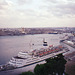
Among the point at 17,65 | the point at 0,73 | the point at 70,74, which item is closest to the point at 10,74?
the point at 0,73

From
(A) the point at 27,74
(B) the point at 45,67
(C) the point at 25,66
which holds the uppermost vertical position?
(B) the point at 45,67

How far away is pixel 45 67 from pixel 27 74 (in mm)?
297

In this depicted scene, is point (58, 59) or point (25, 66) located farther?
point (25, 66)

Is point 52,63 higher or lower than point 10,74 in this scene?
higher

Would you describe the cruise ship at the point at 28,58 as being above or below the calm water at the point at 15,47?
above

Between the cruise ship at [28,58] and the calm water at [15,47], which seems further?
the cruise ship at [28,58]

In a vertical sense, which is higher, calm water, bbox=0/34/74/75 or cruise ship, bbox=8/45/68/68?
cruise ship, bbox=8/45/68/68

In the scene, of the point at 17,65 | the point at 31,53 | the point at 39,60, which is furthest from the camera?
the point at 31,53

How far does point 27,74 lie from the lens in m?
1.81

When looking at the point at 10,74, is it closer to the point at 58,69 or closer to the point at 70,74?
the point at 58,69

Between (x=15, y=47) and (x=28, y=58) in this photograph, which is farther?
(x=15, y=47)

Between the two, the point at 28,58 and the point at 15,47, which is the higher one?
the point at 28,58

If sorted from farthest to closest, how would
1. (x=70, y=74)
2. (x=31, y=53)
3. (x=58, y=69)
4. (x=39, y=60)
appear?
1. (x=31, y=53)
2. (x=39, y=60)
3. (x=70, y=74)
4. (x=58, y=69)

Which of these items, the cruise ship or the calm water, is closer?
the calm water
